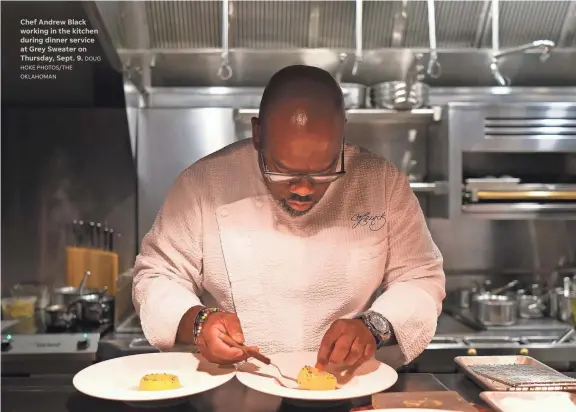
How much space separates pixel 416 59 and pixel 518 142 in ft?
1.40

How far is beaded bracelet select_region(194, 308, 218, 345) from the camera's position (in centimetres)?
106

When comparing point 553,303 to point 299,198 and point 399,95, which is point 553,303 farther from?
point 299,198

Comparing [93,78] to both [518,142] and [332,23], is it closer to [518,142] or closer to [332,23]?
[332,23]

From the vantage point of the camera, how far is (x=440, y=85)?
6.68 ft

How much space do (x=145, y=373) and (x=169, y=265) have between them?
20 cm

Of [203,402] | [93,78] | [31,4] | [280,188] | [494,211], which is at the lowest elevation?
[203,402]

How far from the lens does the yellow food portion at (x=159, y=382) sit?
1.00 meters

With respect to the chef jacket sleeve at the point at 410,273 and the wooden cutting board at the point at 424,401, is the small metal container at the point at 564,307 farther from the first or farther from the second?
the wooden cutting board at the point at 424,401

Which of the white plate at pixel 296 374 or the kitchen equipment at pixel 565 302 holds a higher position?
the white plate at pixel 296 374

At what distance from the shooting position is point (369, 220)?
3.99 feet

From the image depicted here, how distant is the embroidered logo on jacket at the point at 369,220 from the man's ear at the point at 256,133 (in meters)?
0.24

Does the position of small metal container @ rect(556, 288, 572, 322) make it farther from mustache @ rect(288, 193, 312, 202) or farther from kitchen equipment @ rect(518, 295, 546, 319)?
mustache @ rect(288, 193, 312, 202)

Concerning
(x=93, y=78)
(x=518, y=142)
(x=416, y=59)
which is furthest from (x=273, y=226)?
(x=518, y=142)

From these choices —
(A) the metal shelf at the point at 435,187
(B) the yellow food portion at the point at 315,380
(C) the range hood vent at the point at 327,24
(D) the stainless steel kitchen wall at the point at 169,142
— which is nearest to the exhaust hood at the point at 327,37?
(C) the range hood vent at the point at 327,24
